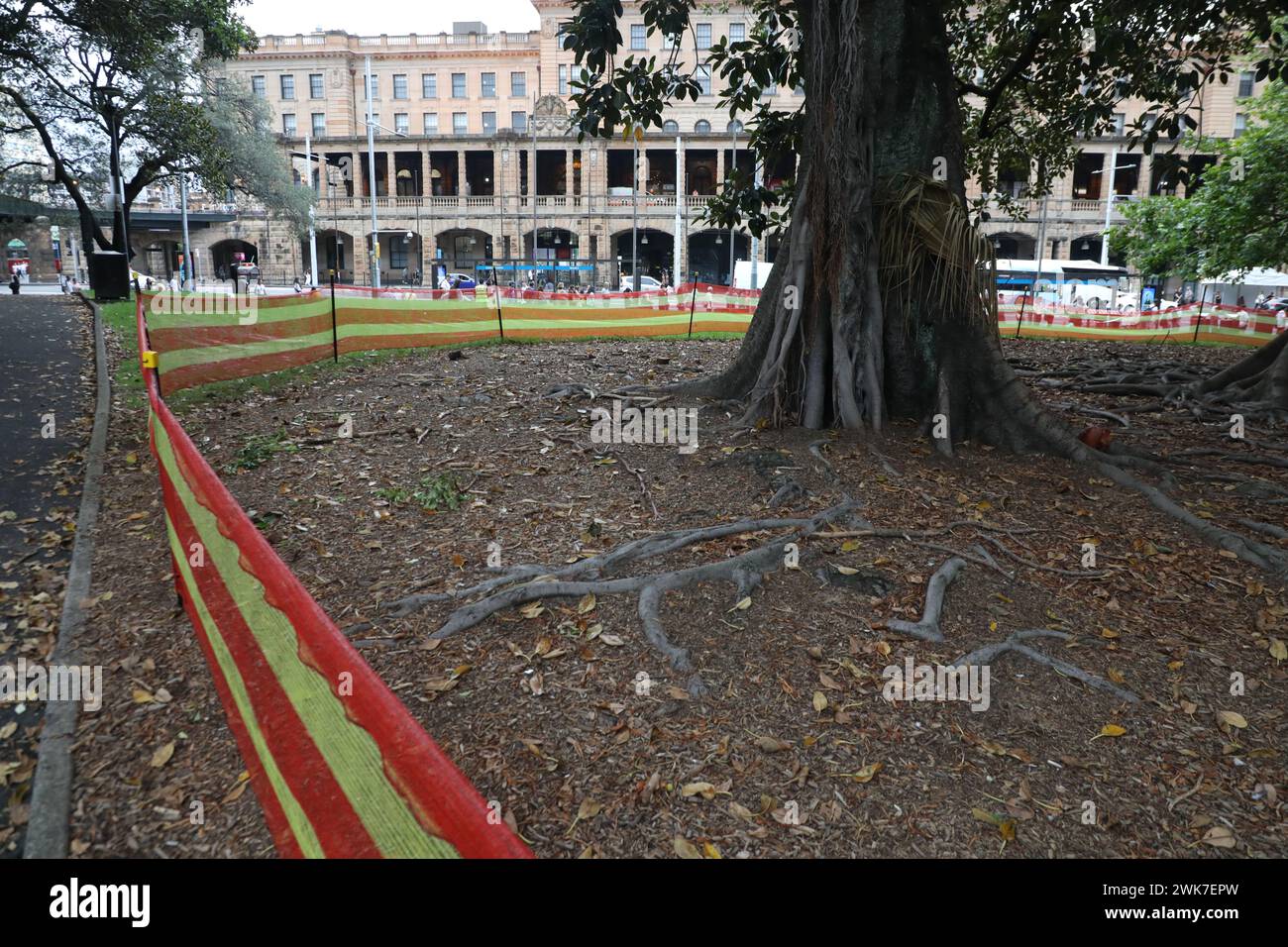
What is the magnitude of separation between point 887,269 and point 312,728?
21.4 feet

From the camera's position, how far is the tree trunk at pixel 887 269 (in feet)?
23.8

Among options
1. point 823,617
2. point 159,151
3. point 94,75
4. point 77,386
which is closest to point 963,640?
point 823,617

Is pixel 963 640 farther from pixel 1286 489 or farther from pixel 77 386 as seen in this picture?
pixel 77 386

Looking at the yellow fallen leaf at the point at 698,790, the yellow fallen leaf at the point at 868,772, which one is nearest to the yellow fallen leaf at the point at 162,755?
the yellow fallen leaf at the point at 698,790

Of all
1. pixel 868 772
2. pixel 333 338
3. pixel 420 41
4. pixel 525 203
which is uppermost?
pixel 420 41

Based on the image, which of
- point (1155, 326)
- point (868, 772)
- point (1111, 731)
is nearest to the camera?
point (868, 772)

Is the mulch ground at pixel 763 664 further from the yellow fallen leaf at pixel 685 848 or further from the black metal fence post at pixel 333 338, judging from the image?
the black metal fence post at pixel 333 338

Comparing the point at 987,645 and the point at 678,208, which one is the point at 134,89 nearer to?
the point at 987,645

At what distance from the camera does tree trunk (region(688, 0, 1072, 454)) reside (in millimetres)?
7262

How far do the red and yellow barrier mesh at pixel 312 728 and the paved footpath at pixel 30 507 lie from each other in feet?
3.02

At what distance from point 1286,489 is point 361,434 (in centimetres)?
873

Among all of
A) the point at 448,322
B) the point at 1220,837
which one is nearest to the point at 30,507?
the point at 1220,837

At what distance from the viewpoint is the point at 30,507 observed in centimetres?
711

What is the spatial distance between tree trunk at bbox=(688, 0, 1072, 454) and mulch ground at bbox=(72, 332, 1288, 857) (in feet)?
1.49
